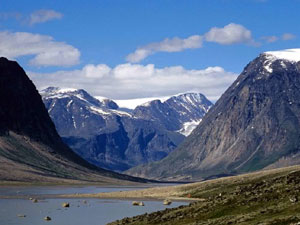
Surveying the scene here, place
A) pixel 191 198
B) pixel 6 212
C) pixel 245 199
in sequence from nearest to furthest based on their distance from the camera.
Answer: pixel 245 199
pixel 6 212
pixel 191 198

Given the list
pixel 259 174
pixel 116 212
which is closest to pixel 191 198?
pixel 259 174

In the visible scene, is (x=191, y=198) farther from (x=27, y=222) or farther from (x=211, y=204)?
(x=211, y=204)

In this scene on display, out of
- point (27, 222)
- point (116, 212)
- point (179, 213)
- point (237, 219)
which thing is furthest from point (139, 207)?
point (237, 219)

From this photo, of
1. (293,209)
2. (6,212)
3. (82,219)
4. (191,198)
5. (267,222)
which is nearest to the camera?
(267,222)

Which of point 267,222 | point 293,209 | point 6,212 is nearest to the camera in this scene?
point 267,222

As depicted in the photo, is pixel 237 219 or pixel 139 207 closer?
pixel 237 219

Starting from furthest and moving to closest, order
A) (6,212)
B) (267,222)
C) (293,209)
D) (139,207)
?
(139,207) < (6,212) < (293,209) < (267,222)

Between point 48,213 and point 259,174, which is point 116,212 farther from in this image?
point 259,174

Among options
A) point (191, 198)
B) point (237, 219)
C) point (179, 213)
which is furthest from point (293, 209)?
point (191, 198)

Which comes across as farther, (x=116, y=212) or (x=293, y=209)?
(x=116, y=212)
